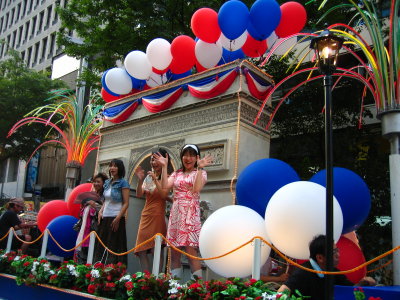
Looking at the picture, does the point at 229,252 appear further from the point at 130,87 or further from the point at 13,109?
the point at 13,109

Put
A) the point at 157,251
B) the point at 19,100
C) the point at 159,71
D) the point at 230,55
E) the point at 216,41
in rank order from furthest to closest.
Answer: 1. the point at 19,100
2. the point at 159,71
3. the point at 230,55
4. the point at 216,41
5. the point at 157,251

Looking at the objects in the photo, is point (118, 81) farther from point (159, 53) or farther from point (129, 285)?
point (129, 285)

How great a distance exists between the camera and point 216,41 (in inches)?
320

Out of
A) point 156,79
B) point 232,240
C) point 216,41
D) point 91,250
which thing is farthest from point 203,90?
point 232,240

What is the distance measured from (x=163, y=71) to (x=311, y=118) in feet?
14.6

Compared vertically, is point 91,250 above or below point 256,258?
below

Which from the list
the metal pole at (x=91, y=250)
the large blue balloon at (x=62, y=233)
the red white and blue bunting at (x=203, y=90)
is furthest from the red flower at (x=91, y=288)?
the red white and blue bunting at (x=203, y=90)

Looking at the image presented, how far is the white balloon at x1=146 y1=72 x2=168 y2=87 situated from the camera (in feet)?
31.6

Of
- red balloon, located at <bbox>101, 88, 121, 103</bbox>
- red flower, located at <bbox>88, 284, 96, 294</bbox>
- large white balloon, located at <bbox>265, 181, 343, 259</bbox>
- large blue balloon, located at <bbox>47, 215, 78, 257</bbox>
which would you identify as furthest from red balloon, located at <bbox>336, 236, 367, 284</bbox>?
red balloon, located at <bbox>101, 88, 121, 103</bbox>

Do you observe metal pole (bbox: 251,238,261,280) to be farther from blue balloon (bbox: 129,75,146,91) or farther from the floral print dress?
blue balloon (bbox: 129,75,146,91)

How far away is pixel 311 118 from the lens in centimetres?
1127

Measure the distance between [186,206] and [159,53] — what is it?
12.6ft

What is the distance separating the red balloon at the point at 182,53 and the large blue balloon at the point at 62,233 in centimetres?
373

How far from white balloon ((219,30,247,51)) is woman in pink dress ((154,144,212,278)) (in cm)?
289
